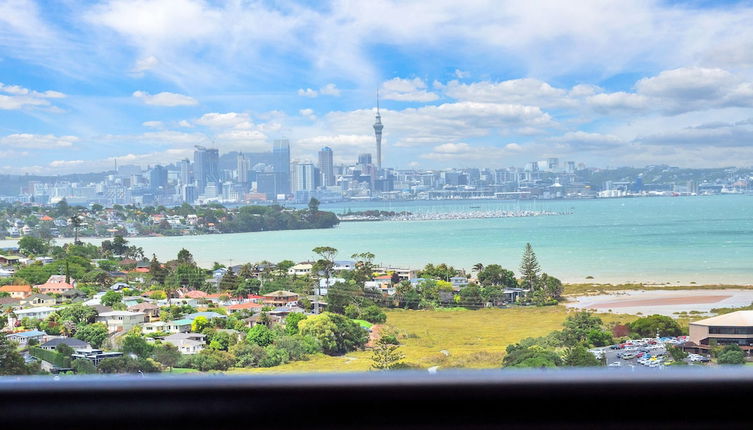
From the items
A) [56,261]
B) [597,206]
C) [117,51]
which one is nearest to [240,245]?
[56,261]

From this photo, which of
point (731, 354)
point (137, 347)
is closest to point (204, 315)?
point (137, 347)

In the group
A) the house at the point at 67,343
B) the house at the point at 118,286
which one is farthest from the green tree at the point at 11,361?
the house at the point at 118,286

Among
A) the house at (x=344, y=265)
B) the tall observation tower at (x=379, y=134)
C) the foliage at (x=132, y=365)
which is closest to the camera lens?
the foliage at (x=132, y=365)

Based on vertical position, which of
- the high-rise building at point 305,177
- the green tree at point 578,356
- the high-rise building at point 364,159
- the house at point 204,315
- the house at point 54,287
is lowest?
the green tree at point 578,356

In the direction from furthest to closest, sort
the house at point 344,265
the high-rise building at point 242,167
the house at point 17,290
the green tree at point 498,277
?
the high-rise building at point 242,167 < the house at point 344,265 < the green tree at point 498,277 < the house at point 17,290

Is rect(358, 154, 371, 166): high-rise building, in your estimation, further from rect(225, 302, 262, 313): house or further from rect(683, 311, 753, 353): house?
rect(683, 311, 753, 353): house

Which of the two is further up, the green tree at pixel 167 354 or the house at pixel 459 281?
the house at pixel 459 281

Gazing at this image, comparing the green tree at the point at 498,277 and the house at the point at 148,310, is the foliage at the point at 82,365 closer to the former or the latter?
the house at the point at 148,310
